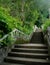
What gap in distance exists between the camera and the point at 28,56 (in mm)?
8211

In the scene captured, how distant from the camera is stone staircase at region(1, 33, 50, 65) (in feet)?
24.8

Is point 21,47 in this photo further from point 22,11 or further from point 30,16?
point 30,16

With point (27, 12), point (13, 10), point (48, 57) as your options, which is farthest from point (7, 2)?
point (48, 57)

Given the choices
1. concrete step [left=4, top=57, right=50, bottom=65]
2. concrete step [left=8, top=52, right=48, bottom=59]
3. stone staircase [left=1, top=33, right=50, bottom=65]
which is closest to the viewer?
concrete step [left=4, top=57, right=50, bottom=65]

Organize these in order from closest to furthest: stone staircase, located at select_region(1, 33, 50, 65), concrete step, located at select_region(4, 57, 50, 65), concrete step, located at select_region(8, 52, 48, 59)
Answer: concrete step, located at select_region(4, 57, 50, 65) < stone staircase, located at select_region(1, 33, 50, 65) < concrete step, located at select_region(8, 52, 48, 59)

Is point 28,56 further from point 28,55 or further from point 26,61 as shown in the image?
point 26,61

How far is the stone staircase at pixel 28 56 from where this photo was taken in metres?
7.56

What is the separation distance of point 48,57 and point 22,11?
36.1 feet

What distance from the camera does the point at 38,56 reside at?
26.2 feet

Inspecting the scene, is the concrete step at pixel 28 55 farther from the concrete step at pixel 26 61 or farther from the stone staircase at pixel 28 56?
the concrete step at pixel 26 61

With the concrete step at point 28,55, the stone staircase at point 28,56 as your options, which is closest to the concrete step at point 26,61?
the stone staircase at point 28,56

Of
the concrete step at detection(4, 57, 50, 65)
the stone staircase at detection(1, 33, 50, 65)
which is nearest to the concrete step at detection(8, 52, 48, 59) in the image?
the stone staircase at detection(1, 33, 50, 65)

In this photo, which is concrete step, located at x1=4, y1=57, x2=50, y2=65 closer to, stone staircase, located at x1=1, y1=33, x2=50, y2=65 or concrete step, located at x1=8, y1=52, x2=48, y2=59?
stone staircase, located at x1=1, y1=33, x2=50, y2=65

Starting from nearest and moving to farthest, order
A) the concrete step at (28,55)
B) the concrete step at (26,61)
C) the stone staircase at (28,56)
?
the concrete step at (26,61) → the stone staircase at (28,56) → the concrete step at (28,55)
